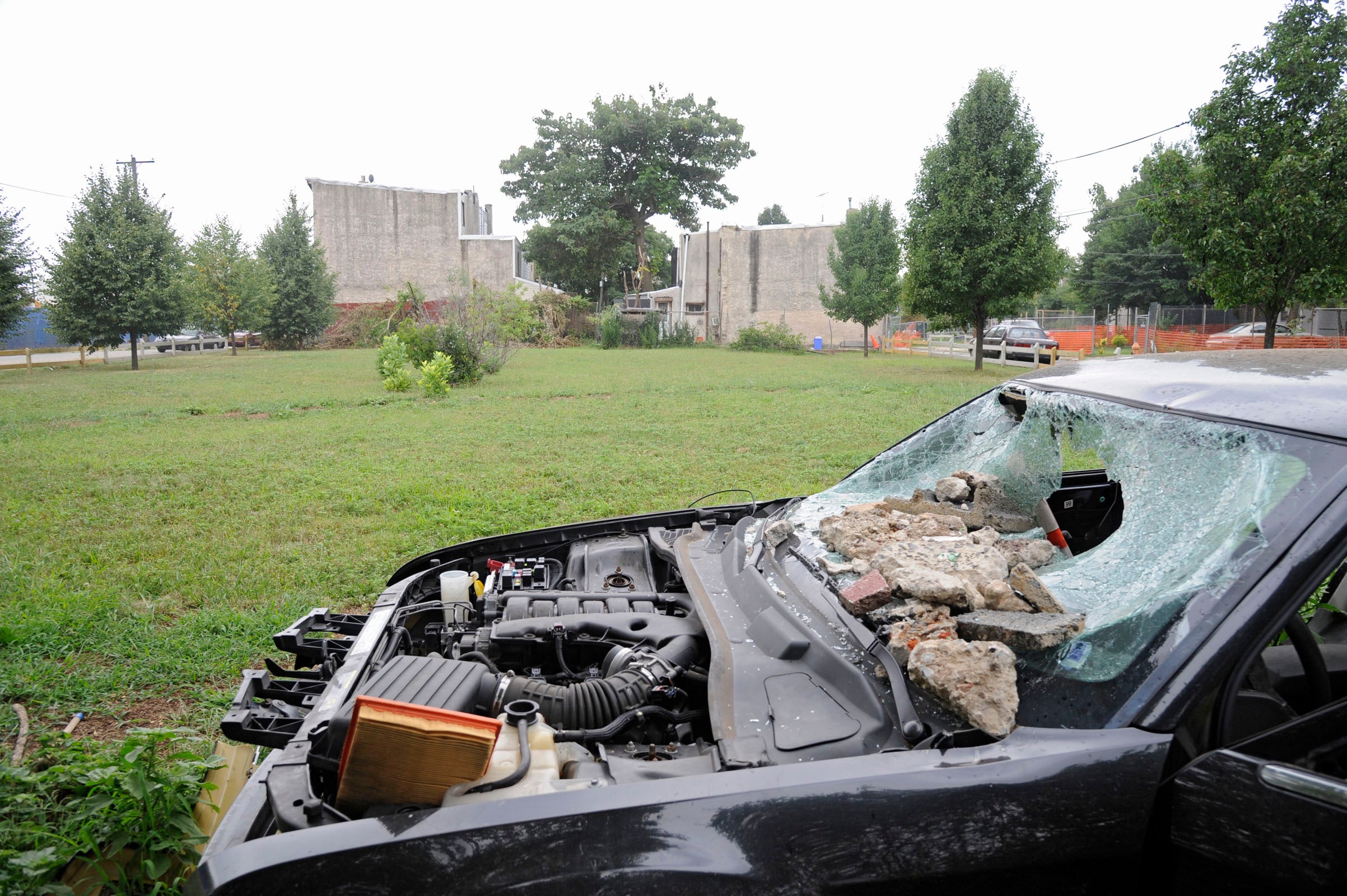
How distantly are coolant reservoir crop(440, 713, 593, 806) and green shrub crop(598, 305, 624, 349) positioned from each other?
3510 centimetres

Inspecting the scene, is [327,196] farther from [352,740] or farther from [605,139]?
[352,740]

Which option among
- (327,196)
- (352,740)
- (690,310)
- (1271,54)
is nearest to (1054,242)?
(1271,54)

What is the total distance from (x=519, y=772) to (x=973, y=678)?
950 millimetres

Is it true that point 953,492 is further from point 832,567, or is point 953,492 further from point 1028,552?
point 832,567

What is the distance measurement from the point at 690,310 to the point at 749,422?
113 ft

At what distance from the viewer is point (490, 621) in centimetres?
266

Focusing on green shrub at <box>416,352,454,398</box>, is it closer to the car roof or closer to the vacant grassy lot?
the vacant grassy lot

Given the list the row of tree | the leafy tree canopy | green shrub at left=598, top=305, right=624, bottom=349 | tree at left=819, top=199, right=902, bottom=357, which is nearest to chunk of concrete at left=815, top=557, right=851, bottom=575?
the row of tree

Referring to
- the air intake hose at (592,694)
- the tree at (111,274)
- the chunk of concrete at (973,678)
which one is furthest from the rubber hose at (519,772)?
the tree at (111,274)

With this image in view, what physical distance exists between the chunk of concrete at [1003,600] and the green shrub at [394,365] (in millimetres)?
15203

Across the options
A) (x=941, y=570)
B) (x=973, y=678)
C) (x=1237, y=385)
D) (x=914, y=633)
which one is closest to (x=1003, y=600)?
(x=941, y=570)

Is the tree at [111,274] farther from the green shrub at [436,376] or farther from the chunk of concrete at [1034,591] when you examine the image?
the chunk of concrete at [1034,591]

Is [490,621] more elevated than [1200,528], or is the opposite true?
[1200,528]

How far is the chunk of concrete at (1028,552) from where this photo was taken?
2461mm
